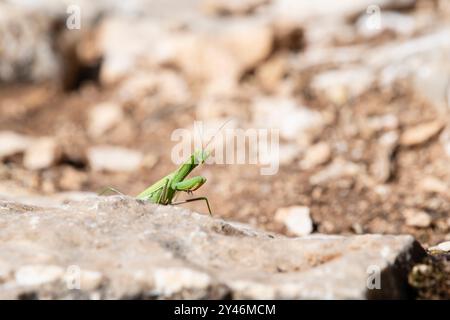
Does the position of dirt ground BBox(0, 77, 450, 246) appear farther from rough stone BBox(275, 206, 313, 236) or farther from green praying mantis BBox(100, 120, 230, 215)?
green praying mantis BBox(100, 120, 230, 215)

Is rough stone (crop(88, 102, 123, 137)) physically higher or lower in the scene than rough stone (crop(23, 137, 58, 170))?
higher

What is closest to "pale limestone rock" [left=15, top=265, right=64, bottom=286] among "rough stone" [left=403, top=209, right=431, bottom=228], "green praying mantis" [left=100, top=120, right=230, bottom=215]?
"green praying mantis" [left=100, top=120, right=230, bottom=215]

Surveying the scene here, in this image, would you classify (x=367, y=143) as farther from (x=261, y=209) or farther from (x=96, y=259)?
(x=96, y=259)

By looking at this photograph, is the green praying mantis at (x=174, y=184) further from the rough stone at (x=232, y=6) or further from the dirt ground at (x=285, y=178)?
the rough stone at (x=232, y=6)

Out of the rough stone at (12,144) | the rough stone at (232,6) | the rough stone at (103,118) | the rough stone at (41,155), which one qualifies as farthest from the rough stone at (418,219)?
the rough stone at (232,6)

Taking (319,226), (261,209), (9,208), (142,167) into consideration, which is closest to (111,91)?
(142,167)

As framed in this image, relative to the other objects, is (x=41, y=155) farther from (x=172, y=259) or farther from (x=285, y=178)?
(x=172, y=259)
